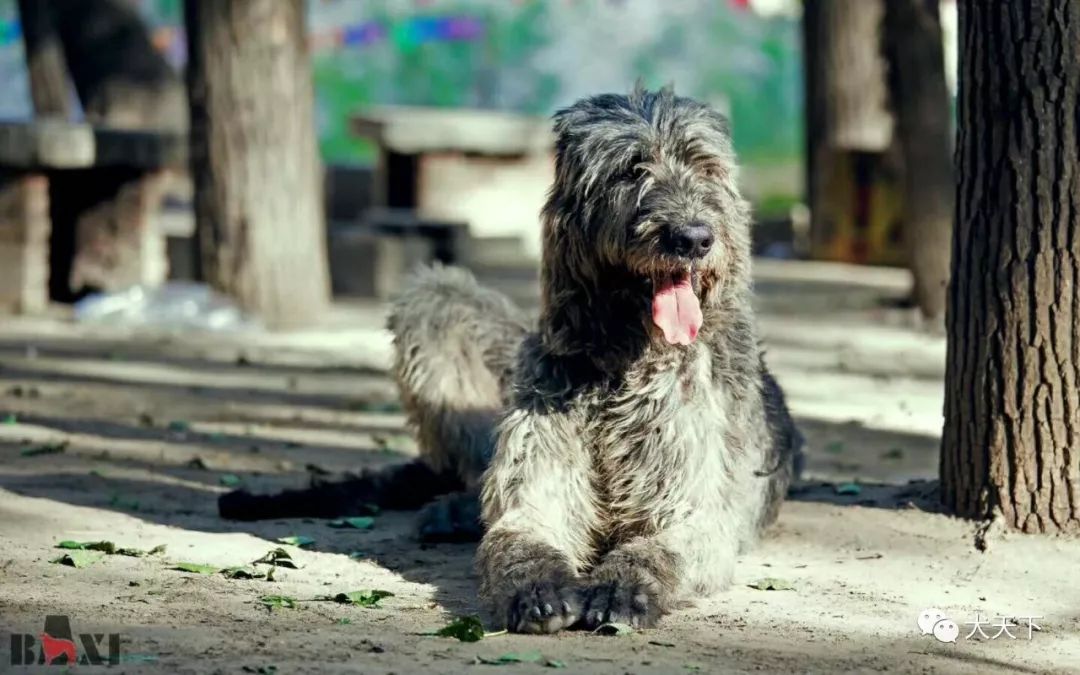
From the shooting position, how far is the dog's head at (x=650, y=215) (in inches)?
229

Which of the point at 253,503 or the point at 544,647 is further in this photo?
the point at 253,503

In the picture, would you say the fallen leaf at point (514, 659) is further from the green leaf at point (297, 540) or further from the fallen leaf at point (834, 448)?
the fallen leaf at point (834, 448)

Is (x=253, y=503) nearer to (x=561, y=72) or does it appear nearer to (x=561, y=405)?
(x=561, y=405)

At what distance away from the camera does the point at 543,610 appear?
536cm

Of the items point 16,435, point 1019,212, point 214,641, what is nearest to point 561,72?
point 16,435

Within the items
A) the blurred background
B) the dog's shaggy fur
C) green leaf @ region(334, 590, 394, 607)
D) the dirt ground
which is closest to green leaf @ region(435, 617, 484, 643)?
the dirt ground

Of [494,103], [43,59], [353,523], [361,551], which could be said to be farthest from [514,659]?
[494,103]

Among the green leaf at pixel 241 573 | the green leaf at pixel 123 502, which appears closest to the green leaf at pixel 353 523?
the green leaf at pixel 123 502

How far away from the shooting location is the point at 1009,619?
18.9ft

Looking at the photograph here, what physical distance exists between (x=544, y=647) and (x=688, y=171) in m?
1.81

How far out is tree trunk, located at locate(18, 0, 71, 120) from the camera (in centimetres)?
1798

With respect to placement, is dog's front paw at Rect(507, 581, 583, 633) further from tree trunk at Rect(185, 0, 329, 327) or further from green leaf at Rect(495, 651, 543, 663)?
tree trunk at Rect(185, 0, 329, 327)

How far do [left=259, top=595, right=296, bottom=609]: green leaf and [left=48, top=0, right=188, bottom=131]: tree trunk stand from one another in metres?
12.3
